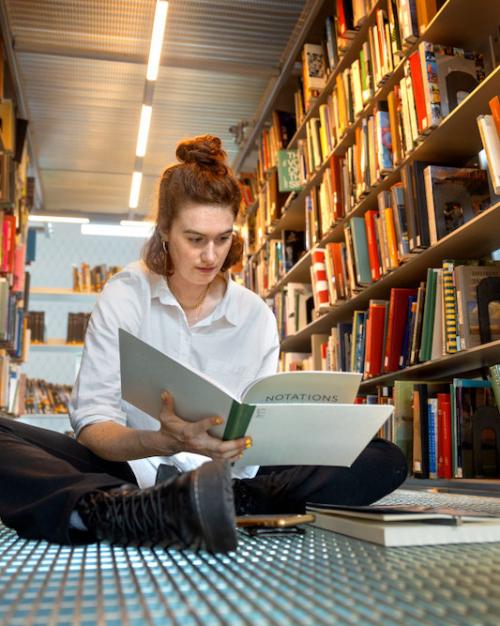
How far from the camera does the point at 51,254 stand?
271 inches

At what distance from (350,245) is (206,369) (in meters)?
1.34

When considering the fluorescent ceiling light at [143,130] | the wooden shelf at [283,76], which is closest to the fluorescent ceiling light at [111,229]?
the fluorescent ceiling light at [143,130]

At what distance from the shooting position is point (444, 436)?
2.11 metres

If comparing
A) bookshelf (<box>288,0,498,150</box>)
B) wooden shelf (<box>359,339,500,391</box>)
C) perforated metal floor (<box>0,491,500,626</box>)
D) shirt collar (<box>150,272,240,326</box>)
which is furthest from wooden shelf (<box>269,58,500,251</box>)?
perforated metal floor (<box>0,491,500,626</box>)

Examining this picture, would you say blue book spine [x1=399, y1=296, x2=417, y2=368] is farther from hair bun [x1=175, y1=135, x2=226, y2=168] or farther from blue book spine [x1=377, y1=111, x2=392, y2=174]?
hair bun [x1=175, y1=135, x2=226, y2=168]

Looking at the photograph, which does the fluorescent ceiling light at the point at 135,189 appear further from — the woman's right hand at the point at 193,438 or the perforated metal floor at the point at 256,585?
the perforated metal floor at the point at 256,585

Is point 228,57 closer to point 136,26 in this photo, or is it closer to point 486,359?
point 136,26

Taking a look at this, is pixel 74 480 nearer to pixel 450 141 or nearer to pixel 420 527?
pixel 420 527

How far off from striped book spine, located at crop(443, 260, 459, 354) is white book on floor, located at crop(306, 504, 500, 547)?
103 centimetres

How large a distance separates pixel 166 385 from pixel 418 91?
1.52 metres

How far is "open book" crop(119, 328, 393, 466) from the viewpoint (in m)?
1.04

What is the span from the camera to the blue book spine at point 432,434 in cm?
213

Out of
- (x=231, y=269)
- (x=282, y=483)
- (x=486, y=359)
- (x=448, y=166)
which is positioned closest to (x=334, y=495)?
(x=282, y=483)

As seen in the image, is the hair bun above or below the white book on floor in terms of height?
above
